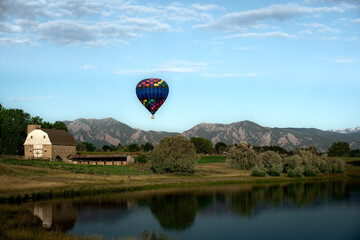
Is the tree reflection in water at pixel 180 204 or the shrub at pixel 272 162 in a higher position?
the shrub at pixel 272 162

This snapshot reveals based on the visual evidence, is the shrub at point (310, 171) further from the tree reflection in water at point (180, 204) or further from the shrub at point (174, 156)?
the shrub at point (174, 156)

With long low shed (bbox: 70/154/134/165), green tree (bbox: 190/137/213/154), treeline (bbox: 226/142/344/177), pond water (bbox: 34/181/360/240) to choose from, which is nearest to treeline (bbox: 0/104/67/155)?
long low shed (bbox: 70/154/134/165)

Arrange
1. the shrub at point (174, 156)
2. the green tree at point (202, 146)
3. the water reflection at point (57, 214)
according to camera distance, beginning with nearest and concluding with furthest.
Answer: the water reflection at point (57, 214) → the shrub at point (174, 156) → the green tree at point (202, 146)

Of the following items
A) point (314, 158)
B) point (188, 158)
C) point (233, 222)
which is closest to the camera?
point (233, 222)

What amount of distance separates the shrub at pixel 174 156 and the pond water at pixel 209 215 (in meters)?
17.3

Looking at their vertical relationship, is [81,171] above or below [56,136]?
below

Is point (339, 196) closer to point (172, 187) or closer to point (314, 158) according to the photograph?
point (172, 187)

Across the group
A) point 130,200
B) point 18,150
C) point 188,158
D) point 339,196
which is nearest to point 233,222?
point 130,200

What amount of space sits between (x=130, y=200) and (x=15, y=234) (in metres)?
26.1

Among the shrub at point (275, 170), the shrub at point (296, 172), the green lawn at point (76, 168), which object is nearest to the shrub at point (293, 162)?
the shrub at point (296, 172)

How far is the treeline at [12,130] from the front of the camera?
108 meters

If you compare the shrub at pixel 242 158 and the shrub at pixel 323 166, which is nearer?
the shrub at pixel 323 166

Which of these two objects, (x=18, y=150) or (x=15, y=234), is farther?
(x=18, y=150)

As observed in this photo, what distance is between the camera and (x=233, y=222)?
41.4 meters
